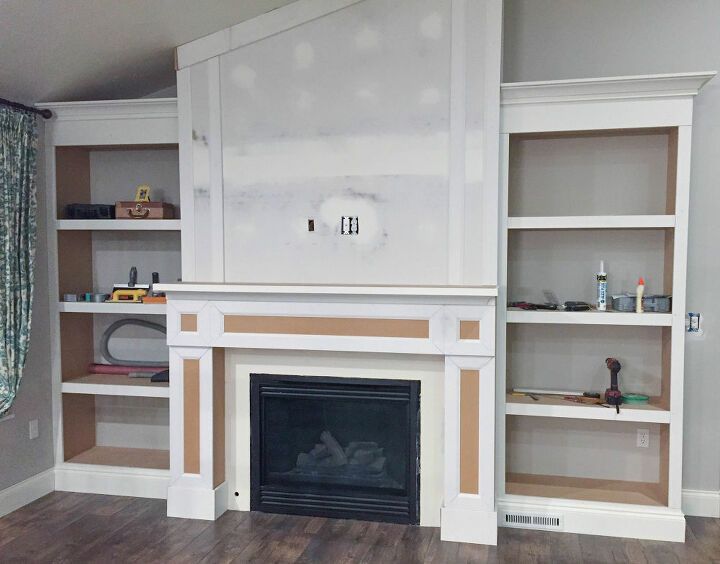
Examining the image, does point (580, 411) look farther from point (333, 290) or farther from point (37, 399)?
point (37, 399)

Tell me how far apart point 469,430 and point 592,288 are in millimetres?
1073

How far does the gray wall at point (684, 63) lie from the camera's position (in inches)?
140

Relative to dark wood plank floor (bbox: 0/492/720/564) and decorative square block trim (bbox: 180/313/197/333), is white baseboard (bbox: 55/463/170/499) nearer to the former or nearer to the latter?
dark wood plank floor (bbox: 0/492/720/564)

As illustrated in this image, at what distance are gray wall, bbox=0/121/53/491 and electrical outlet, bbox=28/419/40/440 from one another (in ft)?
0.07

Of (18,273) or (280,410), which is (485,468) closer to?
(280,410)

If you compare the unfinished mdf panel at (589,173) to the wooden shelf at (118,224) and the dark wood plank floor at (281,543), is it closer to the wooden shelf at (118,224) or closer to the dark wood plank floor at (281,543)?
the dark wood plank floor at (281,543)

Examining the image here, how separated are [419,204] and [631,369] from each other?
151cm

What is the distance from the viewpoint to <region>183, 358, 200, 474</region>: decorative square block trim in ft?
11.9

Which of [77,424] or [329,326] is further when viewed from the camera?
[77,424]

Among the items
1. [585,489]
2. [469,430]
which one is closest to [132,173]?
[469,430]

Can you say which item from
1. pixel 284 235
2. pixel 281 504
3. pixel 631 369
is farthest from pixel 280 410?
pixel 631 369

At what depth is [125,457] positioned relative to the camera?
4133 mm

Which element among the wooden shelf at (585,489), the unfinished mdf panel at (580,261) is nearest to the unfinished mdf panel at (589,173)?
the unfinished mdf panel at (580,261)

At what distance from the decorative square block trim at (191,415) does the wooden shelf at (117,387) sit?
220mm
